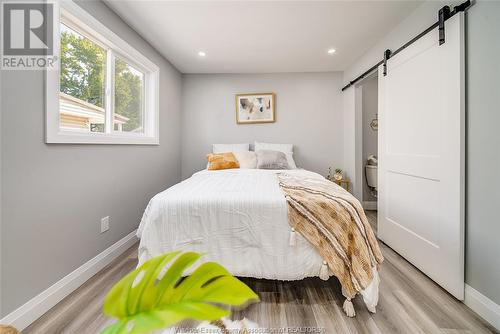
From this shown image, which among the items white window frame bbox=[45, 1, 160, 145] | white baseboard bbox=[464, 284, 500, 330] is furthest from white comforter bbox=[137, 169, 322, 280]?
white baseboard bbox=[464, 284, 500, 330]

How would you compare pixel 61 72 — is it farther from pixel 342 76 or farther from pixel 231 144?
pixel 342 76

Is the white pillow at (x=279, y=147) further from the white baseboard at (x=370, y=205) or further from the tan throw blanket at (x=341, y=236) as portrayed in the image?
the tan throw blanket at (x=341, y=236)

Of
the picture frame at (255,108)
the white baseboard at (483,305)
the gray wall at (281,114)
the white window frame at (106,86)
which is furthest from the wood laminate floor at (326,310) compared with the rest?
the picture frame at (255,108)

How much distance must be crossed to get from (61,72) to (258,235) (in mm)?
1872

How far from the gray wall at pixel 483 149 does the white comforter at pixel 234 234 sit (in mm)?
1051

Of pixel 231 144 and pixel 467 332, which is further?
pixel 231 144

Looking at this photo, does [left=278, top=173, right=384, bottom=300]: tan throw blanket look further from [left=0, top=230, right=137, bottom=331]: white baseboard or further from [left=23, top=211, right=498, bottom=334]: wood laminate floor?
[left=0, top=230, right=137, bottom=331]: white baseboard

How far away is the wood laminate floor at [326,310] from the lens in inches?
50.8

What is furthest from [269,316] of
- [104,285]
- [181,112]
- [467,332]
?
[181,112]

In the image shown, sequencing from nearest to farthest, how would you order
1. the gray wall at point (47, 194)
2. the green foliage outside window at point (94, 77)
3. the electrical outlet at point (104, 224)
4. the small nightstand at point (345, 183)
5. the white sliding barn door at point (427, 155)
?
the gray wall at point (47, 194) → the white sliding barn door at point (427, 155) → the green foliage outside window at point (94, 77) → the electrical outlet at point (104, 224) → the small nightstand at point (345, 183)

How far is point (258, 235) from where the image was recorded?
1500mm

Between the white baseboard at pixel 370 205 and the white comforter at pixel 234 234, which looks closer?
the white comforter at pixel 234 234

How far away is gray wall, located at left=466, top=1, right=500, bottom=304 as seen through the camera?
1324 millimetres

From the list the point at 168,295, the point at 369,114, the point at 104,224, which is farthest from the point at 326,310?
the point at 369,114
